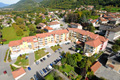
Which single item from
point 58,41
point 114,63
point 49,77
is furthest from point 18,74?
point 114,63

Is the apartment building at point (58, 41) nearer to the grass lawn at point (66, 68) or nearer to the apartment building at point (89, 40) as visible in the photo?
the apartment building at point (89, 40)

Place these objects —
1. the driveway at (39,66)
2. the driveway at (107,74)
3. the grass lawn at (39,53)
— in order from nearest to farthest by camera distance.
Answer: the driveway at (107,74) → the driveway at (39,66) → the grass lawn at (39,53)

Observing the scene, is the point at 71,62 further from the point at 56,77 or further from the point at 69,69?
the point at 56,77

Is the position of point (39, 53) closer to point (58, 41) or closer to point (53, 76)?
point (58, 41)

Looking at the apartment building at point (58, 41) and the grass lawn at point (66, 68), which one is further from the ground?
Answer: the apartment building at point (58, 41)

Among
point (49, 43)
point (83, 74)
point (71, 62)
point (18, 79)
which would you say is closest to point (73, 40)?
point (49, 43)

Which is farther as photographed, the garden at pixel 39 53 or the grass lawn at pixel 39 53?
the garden at pixel 39 53

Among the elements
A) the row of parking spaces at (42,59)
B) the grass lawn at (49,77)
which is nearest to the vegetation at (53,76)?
the grass lawn at (49,77)
